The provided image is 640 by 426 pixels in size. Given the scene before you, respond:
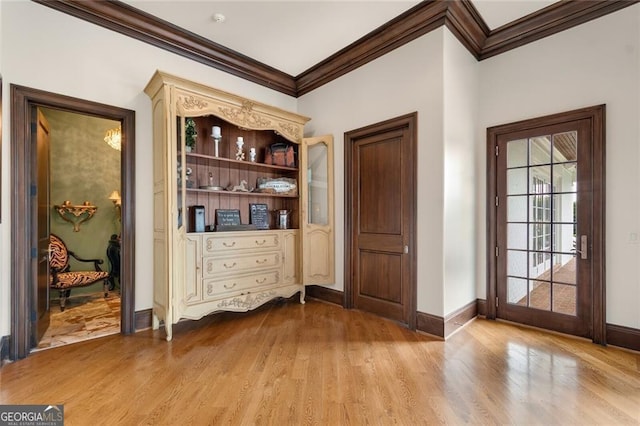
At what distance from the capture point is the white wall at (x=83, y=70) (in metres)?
2.57

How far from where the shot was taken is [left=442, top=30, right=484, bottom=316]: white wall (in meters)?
3.19

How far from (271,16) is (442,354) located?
12.4 ft

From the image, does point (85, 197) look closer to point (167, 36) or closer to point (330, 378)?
point (167, 36)

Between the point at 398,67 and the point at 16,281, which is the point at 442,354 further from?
the point at 16,281

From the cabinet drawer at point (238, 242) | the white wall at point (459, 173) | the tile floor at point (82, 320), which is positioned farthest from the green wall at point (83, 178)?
the white wall at point (459, 173)

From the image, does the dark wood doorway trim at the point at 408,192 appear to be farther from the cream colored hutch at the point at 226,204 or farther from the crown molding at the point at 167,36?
the crown molding at the point at 167,36

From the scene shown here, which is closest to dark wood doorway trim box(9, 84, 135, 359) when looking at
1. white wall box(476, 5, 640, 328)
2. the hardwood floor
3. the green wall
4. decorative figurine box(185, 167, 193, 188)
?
the hardwood floor

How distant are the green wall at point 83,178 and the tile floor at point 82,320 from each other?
0.56 m

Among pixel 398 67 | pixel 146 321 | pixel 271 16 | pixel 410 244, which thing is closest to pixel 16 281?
pixel 146 321

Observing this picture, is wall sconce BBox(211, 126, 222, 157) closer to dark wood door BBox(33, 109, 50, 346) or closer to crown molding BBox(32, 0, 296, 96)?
crown molding BBox(32, 0, 296, 96)

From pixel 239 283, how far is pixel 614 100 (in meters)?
4.32

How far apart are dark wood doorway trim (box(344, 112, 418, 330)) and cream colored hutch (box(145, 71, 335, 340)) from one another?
27 centimetres

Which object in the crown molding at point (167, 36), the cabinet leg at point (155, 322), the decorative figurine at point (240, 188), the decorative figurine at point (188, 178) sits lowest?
the cabinet leg at point (155, 322)

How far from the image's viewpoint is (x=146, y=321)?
3.31 meters
